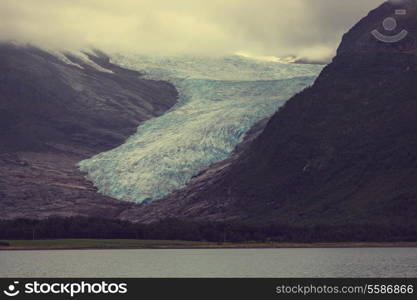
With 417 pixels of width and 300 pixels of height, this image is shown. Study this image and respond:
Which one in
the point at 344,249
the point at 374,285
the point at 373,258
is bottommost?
the point at 374,285

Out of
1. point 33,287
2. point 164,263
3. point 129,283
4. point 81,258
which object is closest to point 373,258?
point 164,263

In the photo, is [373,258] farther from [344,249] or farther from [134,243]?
[134,243]

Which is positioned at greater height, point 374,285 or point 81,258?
point 81,258

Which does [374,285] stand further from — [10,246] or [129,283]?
[10,246]

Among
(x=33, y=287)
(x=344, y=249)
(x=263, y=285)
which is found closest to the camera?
(x=33, y=287)

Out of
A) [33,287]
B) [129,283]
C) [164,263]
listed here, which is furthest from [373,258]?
[33,287]

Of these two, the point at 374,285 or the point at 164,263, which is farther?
the point at 164,263

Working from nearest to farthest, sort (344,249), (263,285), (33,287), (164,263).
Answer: (33,287) < (263,285) < (164,263) < (344,249)
